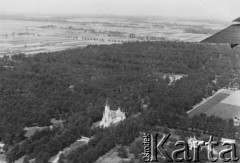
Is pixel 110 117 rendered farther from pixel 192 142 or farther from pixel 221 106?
pixel 221 106

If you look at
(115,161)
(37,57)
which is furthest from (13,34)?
(115,161)

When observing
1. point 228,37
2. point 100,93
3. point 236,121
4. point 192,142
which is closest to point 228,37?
point 228,37

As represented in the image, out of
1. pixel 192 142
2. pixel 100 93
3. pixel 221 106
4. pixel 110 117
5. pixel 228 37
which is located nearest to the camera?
pixel 228 37

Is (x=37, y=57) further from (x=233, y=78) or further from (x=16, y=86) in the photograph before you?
(x=233, y=78)

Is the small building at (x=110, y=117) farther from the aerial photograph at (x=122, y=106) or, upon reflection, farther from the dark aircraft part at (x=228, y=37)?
the dark aircraft part at (x=228, y=37)

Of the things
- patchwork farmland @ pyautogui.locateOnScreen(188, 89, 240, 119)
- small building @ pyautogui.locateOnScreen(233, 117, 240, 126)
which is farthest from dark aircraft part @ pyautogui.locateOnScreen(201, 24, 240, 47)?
patchwork farmland @ pyautogui.locateOnScreen(188, 89, 240, 119)

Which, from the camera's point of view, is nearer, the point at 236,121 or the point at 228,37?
the point at 228,37

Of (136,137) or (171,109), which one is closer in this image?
(136,137)
